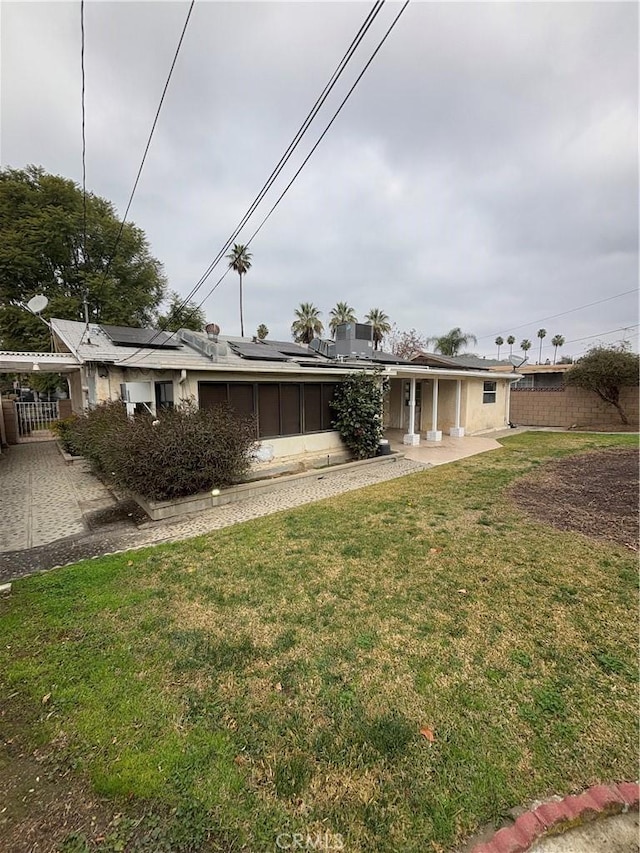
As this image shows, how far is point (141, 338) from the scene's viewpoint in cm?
1035

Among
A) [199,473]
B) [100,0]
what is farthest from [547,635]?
[100,0]

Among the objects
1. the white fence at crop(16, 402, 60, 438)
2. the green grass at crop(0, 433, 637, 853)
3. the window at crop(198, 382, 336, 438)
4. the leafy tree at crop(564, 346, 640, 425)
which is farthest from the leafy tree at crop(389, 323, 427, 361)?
the green grass at crop(0, 433, 637, 853)

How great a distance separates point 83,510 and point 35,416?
14.4 m

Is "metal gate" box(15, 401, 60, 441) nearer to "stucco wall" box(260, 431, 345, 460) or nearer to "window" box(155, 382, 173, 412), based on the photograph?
"window" box(155, 382, 173, 412)

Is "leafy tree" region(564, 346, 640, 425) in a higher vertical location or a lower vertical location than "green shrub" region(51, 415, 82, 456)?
higher

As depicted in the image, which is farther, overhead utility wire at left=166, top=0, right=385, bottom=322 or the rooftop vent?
the rooftop vent

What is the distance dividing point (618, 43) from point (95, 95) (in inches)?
289

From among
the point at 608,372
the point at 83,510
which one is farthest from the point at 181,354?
the point at 608,372

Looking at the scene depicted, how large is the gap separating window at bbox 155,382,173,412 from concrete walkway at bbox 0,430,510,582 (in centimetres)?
226

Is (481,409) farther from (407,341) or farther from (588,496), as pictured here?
(407,341)

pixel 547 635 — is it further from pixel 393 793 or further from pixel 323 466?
pixel 323 466

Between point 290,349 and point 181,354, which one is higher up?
point 290,349

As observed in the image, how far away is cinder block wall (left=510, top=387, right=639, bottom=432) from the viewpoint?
1697cm

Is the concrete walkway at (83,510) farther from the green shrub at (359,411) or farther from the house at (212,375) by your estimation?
the house at (212,375)
